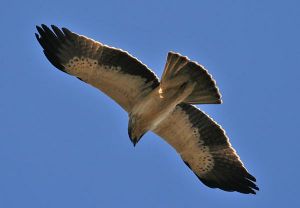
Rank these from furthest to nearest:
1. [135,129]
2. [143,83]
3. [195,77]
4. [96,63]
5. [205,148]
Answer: [205,148] → [135,129] → [143,83] → [96,63] → [195,77]

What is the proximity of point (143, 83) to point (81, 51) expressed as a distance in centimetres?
109

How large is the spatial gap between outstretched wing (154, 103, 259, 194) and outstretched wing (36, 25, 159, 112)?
0.97 m

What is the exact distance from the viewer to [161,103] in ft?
37.4

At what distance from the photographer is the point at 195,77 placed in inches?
432

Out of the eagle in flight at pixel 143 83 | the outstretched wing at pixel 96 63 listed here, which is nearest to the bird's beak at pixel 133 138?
the eagle in flight at pixel 143 83

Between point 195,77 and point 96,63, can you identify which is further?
point 96,63

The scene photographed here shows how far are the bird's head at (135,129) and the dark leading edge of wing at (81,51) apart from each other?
0.72m

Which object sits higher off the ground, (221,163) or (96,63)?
(221,163)

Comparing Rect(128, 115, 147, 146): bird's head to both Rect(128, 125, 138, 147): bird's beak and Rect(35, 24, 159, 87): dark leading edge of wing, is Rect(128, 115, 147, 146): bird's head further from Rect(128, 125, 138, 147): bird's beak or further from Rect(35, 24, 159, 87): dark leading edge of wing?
Rect(35, 24, 159, 87): dark leading edge of wing

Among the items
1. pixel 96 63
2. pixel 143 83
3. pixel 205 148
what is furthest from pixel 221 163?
pixel 96 63

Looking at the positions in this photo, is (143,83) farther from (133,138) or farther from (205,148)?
(205,148)

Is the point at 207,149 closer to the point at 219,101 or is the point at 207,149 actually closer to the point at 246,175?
the point at 246,175

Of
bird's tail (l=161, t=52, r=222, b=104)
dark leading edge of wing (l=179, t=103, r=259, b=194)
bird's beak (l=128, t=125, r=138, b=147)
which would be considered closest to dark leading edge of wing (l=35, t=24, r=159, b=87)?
bird's tail (l=161, t=52, r=222, b=104)

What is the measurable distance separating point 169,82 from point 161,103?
46 centimetres
